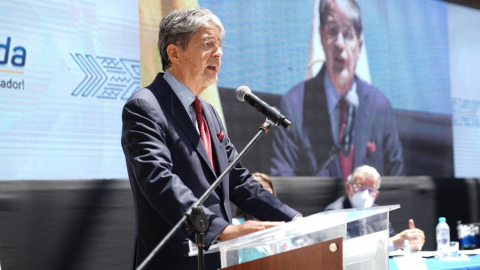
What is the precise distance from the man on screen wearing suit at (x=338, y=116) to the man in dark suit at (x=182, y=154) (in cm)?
304

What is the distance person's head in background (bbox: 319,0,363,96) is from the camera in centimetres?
559

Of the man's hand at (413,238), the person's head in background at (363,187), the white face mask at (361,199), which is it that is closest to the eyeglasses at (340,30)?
the person's head in background at (363,187)

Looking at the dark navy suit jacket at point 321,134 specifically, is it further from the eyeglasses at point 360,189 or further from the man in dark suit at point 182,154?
the man in dark suit at point 182,154

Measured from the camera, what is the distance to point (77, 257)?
12.5 ft

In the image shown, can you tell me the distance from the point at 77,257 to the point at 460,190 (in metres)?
4.58

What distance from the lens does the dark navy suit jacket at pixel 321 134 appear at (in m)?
5.18

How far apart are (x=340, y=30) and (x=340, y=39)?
9 cm

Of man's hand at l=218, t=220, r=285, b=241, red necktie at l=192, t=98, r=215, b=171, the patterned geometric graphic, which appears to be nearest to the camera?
man's hand at l=218, t=220, r=285, b=241

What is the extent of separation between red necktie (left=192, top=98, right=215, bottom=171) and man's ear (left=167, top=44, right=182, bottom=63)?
163mm

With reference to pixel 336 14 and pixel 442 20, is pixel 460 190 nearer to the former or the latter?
pixel 442 20

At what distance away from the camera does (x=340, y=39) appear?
18.6 feet

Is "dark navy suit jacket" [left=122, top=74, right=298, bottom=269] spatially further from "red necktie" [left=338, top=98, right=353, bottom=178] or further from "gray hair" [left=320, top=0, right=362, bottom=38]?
"gray hair" [left=320, top=0, right=362, bottom=38]

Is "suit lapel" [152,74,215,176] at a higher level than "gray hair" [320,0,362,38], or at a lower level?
lower

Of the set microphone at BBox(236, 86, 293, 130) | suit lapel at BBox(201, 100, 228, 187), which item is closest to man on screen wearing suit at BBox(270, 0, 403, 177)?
suit lapel at BBox(201, 100, 228, 187)
